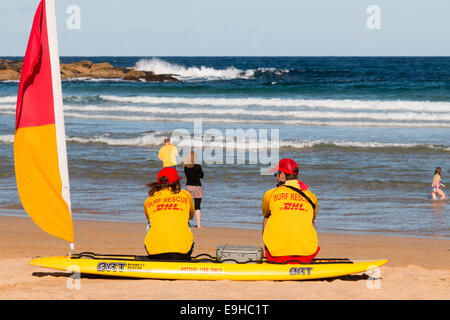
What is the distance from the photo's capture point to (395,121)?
28.8 meters

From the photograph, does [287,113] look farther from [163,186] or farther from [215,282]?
[215,282]

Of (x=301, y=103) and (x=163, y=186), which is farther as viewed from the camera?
(x=301, y=103)

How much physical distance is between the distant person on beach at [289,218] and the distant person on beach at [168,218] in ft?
2.69

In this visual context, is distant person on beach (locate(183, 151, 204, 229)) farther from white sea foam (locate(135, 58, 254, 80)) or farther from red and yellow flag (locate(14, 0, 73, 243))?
white sea foam (locate(135, 58, 254, 80))

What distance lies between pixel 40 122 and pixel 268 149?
1455 centimetres

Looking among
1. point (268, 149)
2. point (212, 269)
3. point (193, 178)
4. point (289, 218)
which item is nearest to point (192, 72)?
point (268, 149)

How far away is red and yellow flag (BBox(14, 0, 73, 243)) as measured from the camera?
6.42 m

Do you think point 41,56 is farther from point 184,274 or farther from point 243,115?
point 243,115

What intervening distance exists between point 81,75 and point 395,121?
4819cm

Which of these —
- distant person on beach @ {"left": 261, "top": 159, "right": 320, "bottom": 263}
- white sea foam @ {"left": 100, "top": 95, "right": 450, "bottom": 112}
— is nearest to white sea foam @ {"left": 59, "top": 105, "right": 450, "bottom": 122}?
white sea foam @ {"left": 100, "top": 95, "right": 450, "bottom": 112}

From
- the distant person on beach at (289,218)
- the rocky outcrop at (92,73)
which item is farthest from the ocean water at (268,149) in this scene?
the rocky outcrop at (92,73)

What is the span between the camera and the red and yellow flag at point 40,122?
6422 mm

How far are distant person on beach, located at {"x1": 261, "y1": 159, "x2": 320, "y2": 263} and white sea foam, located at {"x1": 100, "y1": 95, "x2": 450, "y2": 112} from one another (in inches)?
1078

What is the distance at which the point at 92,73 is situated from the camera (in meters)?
71.3
